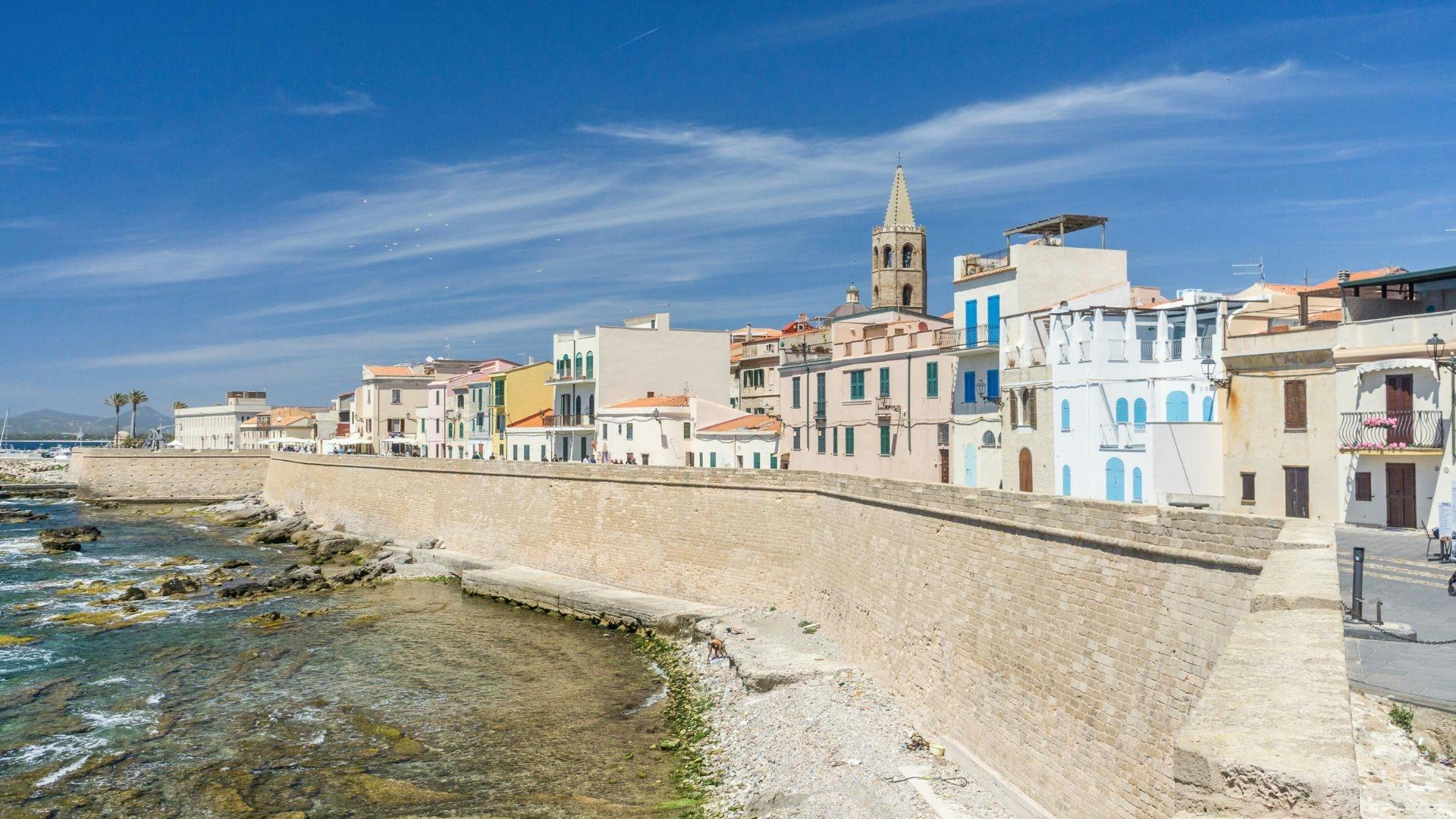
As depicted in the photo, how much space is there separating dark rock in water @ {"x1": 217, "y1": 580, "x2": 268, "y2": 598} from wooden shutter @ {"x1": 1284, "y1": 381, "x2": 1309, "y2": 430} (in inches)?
1252

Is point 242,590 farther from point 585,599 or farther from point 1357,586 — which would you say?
point 1357,586

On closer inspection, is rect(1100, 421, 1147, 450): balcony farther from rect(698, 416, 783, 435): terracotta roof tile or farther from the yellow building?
the yellow building

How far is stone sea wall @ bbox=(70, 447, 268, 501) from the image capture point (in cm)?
7762

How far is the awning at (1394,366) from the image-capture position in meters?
22.9

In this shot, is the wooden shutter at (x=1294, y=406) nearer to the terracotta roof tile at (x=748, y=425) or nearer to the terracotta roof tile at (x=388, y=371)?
the terracotta roof tile at (x=748, y=425)

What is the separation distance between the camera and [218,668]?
84.4ft

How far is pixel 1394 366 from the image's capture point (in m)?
23.2

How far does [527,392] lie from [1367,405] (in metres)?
44.5

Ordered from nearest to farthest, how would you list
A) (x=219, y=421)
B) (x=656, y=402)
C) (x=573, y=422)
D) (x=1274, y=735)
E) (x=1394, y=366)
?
(x=1274, y=735), (x=1394, y=366), (x=656, y=402), (x=573, y=422), (x=219, y=421)

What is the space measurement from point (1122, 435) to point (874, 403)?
10.8 m

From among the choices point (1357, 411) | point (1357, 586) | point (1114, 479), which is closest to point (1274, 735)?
point (1357, 586)

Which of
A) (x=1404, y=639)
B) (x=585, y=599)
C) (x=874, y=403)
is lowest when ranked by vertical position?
(x=585, y=599)

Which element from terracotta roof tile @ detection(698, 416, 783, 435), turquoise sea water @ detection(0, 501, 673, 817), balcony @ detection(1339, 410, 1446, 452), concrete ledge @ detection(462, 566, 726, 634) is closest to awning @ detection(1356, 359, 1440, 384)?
balcony @ detection(1339, 410, 1446, 452)

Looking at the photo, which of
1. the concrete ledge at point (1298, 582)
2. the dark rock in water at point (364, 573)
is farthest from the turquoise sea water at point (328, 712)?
the concrete ledge at point (1298, 582)
